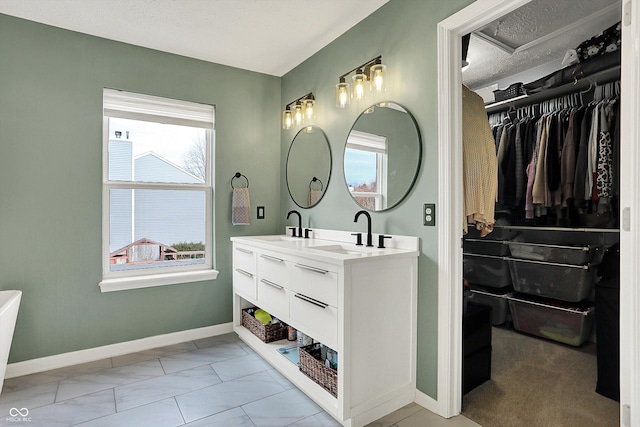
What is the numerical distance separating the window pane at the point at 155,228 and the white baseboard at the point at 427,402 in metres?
2.17

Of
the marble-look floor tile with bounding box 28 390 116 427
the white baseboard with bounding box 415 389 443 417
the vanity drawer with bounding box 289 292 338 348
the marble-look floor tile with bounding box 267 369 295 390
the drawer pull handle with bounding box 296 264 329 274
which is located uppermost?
the drawer pull handle with bounding box 296 264 329 274

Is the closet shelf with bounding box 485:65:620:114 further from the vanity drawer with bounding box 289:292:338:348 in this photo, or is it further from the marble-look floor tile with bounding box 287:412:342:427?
the marble-look floor tile with bounding box 287:412:342:427

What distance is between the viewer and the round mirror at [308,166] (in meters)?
2.97

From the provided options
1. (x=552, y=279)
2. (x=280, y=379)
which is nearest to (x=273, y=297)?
(x=280, y=379)

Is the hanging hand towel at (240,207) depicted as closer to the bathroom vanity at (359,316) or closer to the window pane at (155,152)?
the window pane at (155,152)

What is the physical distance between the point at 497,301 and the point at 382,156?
2.10m

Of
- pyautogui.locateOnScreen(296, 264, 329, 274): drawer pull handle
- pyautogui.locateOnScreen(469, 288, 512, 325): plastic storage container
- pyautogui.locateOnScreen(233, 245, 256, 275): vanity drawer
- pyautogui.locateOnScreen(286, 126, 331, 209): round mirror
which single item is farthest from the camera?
pyautogui.locateOnScreen(469, 288, 512, 325): plastic storage container

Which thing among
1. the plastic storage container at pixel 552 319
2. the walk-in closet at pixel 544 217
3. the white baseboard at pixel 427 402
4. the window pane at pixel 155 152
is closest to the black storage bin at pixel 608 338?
the walk-in closet at pixel 544 217

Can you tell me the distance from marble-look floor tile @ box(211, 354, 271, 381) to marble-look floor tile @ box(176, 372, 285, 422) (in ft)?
0.28

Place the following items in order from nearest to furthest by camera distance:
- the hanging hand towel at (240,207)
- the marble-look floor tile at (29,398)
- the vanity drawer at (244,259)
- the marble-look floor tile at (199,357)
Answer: the marble-look floor tile at (29,398)
the marble-look floor tile at (199,357)
the vanity drawer at (244,259)
the hanging hand towel at (240,207)

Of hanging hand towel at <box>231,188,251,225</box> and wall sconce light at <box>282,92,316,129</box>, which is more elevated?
wall sconce light at <box>282,92,316,129</box>

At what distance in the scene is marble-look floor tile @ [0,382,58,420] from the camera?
2.10 m

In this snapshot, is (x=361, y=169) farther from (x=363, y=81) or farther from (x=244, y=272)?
(x=244, y=272)

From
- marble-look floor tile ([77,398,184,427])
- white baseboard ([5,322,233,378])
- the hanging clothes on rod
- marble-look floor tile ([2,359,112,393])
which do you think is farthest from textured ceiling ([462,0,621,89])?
marble-look floor tile ([2,359,112,393])
